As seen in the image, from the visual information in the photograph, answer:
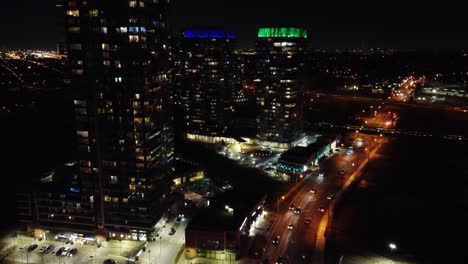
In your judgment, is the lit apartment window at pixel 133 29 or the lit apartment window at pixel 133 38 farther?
the lit apartment window at pixel 133 38

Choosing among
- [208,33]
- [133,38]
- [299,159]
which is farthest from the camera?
[208,33]

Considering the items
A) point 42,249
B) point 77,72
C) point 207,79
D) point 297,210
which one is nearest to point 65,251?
point 42,249

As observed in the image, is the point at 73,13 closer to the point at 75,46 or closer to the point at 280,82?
the point at 75,46

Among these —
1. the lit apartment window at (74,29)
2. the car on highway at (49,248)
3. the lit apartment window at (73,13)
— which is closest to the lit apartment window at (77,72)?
the lit apartment window at (74,29)

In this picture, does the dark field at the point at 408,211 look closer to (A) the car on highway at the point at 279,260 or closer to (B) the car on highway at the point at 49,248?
(A) the car on highway at the point at 279,260

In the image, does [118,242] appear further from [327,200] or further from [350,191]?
[350,191]
